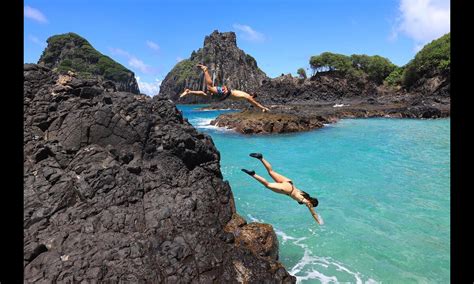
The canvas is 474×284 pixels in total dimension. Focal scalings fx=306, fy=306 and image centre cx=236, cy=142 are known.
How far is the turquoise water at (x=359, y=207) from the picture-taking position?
1004cm

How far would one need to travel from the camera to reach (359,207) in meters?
14.9

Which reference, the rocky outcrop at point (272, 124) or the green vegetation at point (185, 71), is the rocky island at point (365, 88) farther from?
the green vegetation at point (185, 71)

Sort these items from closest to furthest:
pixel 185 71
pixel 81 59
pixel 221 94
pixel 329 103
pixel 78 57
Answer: pixel 221 94
pixel 329 103
pixel 78 57
pixel 81 59
pixel 185 71

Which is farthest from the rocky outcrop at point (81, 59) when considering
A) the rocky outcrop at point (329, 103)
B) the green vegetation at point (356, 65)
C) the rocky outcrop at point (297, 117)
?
the rocky outcrop at point (297, 117)

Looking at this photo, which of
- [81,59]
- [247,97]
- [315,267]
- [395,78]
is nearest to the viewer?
[247,97]

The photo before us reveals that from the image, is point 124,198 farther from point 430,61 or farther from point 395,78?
point 395,78

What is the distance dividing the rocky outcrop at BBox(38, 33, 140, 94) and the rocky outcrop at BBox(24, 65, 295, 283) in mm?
122031

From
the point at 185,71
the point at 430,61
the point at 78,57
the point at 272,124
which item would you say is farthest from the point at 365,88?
the point at 78,57

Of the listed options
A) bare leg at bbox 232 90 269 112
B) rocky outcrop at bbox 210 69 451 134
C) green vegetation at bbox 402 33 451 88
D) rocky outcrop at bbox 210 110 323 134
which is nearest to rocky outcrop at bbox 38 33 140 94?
rocky outcrop at bbox 210 69 451 134

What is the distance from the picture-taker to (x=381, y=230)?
1245 cm

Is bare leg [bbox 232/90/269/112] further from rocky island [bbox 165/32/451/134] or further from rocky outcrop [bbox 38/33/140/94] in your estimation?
rocky outcrop [bbox 38/33/140/94]

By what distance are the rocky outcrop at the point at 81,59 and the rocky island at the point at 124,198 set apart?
122 meters

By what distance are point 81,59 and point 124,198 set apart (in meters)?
144
